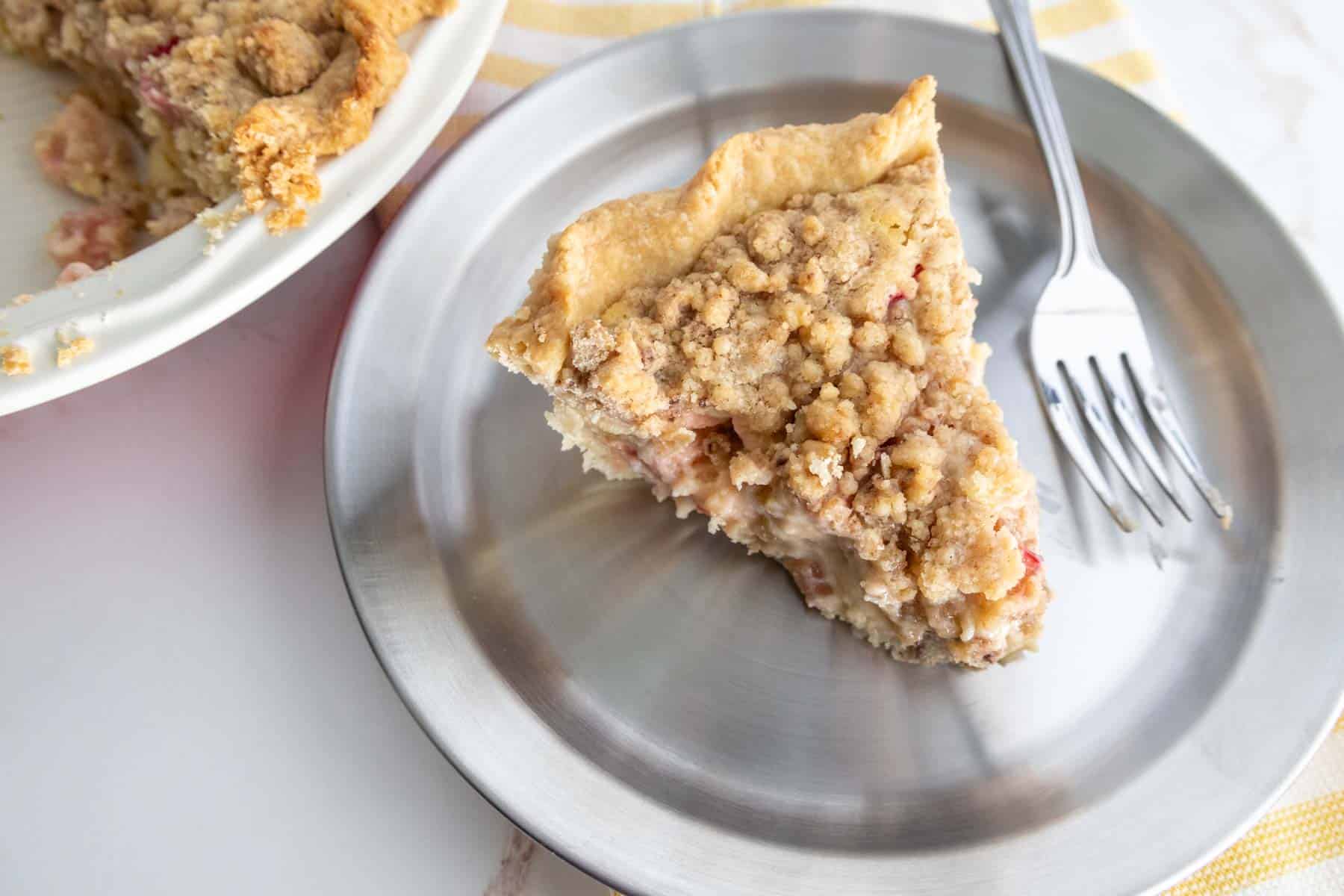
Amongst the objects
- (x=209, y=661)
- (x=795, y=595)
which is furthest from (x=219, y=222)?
(x=795, y=595)

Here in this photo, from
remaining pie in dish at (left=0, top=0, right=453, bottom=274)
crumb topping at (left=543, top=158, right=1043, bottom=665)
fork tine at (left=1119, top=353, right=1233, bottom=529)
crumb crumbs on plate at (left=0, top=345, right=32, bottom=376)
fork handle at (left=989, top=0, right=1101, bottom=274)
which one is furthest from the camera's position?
fork handle at (left=989, top=0, right=1101, bottom=274)

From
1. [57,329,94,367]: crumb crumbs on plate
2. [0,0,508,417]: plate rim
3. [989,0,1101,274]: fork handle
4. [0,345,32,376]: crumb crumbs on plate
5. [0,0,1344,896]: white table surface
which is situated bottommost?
[0,0,1344,896]: white table surface

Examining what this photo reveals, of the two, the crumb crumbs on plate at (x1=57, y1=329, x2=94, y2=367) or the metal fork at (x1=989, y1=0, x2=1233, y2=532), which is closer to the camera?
the crumb crumbs on plate at (x1=57, y1=329, x2=94, y2=367)

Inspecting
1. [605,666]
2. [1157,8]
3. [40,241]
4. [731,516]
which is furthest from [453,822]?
[1157,8]

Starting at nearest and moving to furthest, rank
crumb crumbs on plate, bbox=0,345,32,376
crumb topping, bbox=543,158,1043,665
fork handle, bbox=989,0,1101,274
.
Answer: crumb topping, bbox=543,158,1043,665 → crumb crumbs on plate, bbox=0,345,32,376 → fork handle, bbox=989,0,1101,274

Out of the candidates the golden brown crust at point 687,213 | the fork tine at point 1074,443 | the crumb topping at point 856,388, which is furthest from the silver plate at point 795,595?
the golden brown crust at point 687,213

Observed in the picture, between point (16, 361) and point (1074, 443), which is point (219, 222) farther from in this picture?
point (1074, 443)

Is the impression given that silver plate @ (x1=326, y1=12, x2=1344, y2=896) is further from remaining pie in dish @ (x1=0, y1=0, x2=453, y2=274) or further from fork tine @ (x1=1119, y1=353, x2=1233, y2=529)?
remaining pie in dish @ (x1=0, y1=0, x2=453, y2=274)

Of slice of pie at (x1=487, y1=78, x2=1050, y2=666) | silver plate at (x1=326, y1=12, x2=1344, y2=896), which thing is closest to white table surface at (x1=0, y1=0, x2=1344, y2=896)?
silver plate at (x1=326, y1=12, x2=1344, y2=896)
